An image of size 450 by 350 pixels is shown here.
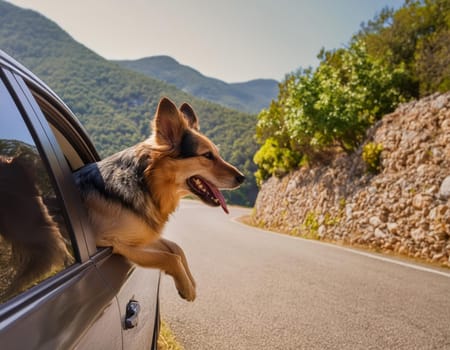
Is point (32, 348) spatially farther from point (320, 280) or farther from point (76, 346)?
point (320, 280)

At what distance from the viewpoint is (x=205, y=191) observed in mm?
3123

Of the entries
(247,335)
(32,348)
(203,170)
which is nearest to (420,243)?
(247,335)

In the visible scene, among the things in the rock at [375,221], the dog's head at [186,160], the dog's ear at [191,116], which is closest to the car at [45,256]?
the dog's head at [186,160]

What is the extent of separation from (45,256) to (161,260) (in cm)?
87

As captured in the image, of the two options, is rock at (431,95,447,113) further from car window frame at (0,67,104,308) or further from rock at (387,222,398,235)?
car window frame at (0,67,104,308)

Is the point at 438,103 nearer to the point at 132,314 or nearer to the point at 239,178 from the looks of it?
the point at 239,178

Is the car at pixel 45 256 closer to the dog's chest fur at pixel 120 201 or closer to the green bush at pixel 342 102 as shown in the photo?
the dog's chest fur at pixel 120 201

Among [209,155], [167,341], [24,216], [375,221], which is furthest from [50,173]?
[375,221]

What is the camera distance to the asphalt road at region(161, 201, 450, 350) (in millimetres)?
3377

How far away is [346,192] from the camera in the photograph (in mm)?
11898

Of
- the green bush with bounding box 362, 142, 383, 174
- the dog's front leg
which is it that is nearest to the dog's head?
the dog's front leg

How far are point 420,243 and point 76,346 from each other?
8918 mm

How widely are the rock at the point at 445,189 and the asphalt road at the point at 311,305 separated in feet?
6.89

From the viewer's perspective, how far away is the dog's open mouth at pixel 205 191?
3016mm
